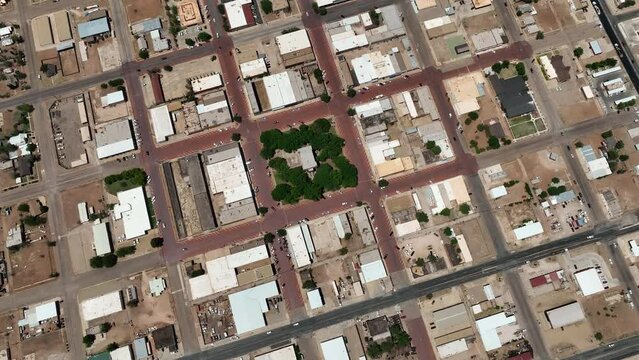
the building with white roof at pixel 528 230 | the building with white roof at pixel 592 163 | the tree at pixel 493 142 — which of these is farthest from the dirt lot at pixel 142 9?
the building with white roof at pixel 592 163

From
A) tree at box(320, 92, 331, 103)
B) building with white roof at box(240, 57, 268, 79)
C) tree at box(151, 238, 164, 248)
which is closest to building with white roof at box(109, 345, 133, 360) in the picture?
tree at box(151, 238, 164, 248)

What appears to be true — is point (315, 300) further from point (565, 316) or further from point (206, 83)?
point (206, 83)

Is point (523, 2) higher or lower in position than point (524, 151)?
higher

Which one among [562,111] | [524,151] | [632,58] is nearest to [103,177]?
[524,151]

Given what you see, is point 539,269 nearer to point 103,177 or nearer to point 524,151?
point 524,151

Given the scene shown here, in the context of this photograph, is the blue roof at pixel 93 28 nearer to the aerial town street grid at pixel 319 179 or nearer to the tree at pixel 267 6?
the aerial town street grid at pixel 319 179

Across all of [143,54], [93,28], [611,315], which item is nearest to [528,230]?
[611,315]

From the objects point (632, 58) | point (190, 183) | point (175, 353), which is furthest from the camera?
point (632, 58)
